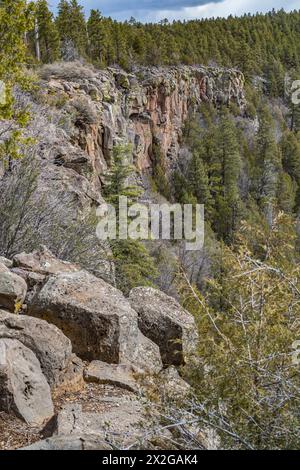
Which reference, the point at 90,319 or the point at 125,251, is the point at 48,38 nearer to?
the point at 125,251

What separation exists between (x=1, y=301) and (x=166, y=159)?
38681 millimetres

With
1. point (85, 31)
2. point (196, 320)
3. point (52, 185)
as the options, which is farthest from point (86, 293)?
point (85, 31)

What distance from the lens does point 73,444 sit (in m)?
2.67

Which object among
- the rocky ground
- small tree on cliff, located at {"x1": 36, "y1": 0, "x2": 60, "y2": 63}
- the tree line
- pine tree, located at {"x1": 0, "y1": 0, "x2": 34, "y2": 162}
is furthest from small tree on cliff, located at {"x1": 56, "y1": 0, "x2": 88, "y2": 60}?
the rocky ground

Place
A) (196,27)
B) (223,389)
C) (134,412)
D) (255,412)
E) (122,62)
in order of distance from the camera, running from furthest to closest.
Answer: (196,27) → (122,62) → (134,412) → (223,389) → (255,412)

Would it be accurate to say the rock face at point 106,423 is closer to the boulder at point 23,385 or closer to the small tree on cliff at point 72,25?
the boulder at point 23,385

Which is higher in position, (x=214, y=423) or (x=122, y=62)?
(x=122, y=62)

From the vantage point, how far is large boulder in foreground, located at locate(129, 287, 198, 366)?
201 inches

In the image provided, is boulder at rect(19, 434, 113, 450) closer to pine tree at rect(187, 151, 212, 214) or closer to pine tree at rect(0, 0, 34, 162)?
pine tree at rect(0, 0, 34, 162)

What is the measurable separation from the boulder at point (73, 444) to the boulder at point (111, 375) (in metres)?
1.21

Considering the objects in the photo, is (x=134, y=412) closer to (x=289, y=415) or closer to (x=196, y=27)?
(x=289, y=415)

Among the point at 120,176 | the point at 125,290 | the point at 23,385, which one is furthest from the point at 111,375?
the point at 120,176

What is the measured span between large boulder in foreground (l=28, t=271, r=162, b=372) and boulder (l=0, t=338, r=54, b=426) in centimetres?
76
